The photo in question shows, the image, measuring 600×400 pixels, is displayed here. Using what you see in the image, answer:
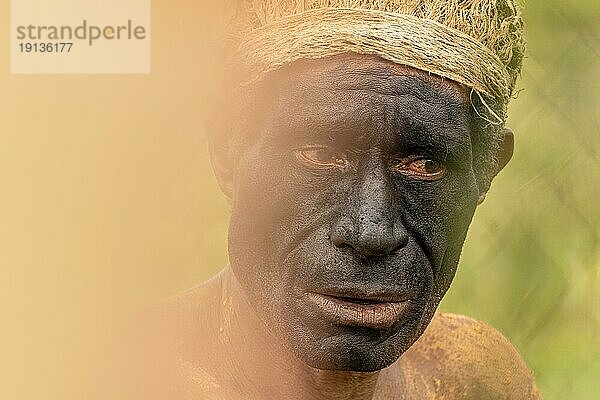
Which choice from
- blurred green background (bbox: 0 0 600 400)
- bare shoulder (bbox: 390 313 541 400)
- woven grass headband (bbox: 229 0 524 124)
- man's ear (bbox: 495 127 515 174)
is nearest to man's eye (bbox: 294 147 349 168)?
woven grass headband (bbox: 229 0 524 124)

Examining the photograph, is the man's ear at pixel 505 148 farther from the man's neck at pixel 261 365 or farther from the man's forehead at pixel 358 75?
the man's neck at pixel 261 365

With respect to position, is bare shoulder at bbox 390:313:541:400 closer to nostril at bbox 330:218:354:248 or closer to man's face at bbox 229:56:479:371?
man's face at bbox 229:56:479:371

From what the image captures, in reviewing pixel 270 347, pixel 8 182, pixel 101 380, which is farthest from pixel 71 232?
pixel 270 347

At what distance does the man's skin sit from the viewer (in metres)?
1.62

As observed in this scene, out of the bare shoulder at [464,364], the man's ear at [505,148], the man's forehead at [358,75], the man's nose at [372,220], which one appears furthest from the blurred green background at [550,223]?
the man's nose at [372,220]

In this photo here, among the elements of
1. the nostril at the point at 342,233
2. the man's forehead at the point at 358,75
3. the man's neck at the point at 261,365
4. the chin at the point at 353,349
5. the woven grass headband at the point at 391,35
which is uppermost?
the woven grass headband at the point at 391,35

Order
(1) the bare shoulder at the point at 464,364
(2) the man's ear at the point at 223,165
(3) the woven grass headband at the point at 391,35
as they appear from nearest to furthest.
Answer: (3) the woven grass headband at the point at 391,35, (2) the man's ear at the point at 223,165, (1) the bare shoulder at the point at 464,364

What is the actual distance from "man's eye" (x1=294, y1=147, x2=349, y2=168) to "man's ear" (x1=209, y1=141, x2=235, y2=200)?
0.65 ft

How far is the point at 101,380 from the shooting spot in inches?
72.1

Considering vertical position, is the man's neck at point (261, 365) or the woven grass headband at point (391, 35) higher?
the woven grass headband at point (391, 35)

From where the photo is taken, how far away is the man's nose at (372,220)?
1575mm

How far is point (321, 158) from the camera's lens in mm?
1671

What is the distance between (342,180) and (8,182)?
48 centimetres

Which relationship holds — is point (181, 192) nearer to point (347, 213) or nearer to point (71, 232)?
point (71, 232)
